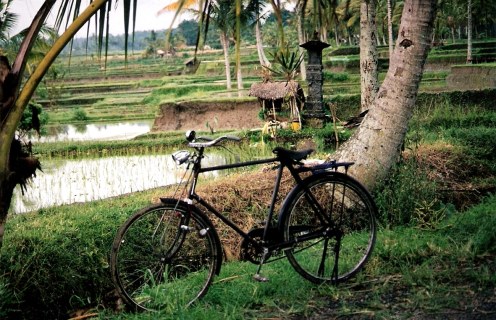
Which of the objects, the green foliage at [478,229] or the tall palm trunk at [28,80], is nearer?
the tall palm trunk at [28,80]

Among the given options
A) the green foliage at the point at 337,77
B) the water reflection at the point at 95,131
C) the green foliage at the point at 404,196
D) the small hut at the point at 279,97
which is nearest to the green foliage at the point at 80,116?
the water reflection at the point at 95,131

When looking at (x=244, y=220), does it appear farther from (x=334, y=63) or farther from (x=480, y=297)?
(x=334, y=63)

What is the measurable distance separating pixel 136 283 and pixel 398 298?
1351 millimetres

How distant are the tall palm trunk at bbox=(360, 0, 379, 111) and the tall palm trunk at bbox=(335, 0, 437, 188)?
5500 millimetres

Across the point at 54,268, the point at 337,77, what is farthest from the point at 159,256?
the point at 337,77

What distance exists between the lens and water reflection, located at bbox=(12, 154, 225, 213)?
8.83m

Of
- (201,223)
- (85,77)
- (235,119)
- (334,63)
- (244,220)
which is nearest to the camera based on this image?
(201,223)

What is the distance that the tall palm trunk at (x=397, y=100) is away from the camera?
4.75 metres

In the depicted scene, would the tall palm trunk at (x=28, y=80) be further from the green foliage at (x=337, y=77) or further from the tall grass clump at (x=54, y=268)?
the green foliage at (x=337, y=77)

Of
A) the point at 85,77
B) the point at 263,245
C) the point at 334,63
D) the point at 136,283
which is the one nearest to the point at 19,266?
the point at 136,283

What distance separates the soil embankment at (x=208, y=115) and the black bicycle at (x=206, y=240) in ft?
52.3

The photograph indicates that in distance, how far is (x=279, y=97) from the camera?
15609 mm

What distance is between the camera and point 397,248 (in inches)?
135

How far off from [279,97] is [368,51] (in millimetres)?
5339
